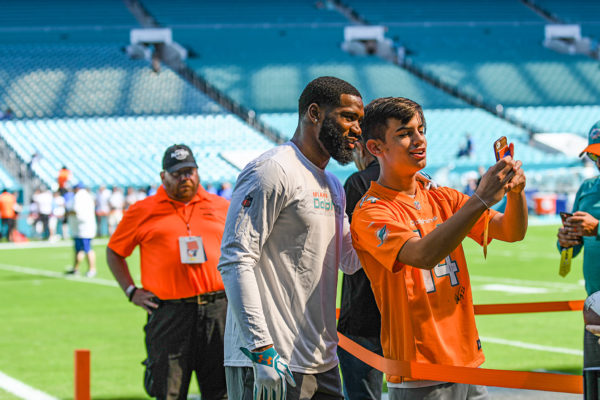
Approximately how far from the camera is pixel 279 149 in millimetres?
3582

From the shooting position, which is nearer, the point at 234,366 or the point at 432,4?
the point at 234,366

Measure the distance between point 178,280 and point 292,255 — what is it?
2.29 metres

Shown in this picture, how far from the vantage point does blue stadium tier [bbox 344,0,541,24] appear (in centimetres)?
4741

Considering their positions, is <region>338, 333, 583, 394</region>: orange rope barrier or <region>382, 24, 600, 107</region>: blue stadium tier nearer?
<region>338, 333, 583, 394</region>: orange rope barrier

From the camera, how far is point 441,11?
4791 centimetres

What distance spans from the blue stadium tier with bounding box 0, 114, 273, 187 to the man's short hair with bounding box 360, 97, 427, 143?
29.5 m

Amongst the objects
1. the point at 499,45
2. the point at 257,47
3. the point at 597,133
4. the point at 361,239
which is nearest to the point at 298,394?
the point at 361,239

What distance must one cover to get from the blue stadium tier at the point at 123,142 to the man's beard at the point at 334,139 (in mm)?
29541

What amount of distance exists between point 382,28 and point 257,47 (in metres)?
6.81

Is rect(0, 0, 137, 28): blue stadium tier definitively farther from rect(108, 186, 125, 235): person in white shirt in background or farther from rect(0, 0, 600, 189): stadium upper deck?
rect(108, 186, 125, 235): person in white shirt in background

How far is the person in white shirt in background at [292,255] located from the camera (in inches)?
131

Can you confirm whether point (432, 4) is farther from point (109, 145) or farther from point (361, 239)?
point (361, 239)

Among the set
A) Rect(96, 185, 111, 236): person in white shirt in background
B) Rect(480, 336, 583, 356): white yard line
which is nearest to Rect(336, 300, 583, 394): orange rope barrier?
Rect(480, 336, 583, 356): white yard line

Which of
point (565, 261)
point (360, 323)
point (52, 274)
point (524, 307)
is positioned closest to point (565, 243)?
point (565, 261)
